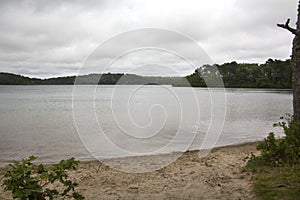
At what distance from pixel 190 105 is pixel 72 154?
55.6ft

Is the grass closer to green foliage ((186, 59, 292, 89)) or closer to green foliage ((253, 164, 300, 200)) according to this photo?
green foliage ((253, 164, 300, 200))

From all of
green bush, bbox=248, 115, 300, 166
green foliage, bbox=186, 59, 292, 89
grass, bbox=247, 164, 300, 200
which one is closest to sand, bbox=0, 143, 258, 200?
grass, bbox=247, 164, 300, 200

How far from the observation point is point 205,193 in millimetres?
5254

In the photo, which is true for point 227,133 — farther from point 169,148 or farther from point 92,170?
point 92,170

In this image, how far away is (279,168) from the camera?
234 inches

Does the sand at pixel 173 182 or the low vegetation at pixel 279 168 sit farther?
the sand at pixel 173 182

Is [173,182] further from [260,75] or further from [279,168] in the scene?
[260,75]

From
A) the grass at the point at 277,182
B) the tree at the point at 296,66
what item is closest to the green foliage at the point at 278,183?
the grass at the point at 277,182

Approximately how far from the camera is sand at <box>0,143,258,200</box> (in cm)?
529

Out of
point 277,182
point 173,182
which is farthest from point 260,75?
point 277,182

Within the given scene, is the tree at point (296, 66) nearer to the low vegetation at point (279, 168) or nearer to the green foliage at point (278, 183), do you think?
the low vegetation at point (279, 168)

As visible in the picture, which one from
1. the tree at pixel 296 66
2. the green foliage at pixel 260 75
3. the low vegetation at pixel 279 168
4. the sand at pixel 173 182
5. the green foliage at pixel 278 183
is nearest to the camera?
the green foliage at pixel 278 183

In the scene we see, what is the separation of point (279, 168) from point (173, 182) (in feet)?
7.04

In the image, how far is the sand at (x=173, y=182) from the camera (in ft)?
17.4
